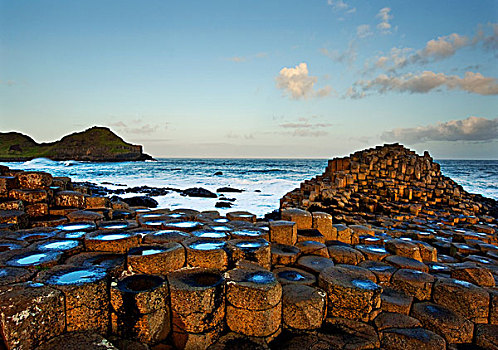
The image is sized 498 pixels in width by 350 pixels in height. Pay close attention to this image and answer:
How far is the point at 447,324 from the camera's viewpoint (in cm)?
342

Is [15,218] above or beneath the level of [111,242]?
above

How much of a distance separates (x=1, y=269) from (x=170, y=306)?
2043 millimetres

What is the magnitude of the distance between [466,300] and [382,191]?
12921mm

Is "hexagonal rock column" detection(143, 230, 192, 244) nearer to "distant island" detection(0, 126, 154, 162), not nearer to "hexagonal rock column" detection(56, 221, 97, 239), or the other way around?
"hexagonal rock column" detection(56, 221, 97, 239)

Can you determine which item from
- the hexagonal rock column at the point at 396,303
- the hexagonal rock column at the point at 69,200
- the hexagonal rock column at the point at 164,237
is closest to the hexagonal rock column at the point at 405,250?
the hexagonal rock column at the point at 396,303

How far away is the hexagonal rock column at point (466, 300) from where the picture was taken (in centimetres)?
372

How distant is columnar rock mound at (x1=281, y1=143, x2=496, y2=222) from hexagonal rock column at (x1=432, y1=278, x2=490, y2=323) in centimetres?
774

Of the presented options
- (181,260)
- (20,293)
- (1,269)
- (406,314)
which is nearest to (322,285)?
(406,314)

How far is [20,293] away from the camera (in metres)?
2.50

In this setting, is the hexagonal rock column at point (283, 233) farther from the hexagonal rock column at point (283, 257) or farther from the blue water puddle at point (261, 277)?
the blue water puddle at point (261, 277)

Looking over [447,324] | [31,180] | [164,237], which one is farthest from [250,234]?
[31,180]

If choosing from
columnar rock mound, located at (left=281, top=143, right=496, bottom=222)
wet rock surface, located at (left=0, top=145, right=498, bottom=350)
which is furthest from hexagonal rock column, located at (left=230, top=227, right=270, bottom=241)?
columnar rock mound, located at (left=281, top=143, right=496, bottom=222)

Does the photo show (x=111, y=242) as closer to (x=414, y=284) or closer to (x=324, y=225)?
(x=324, y=225)

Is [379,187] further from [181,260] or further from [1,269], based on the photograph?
[1,269]
